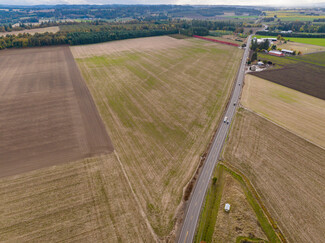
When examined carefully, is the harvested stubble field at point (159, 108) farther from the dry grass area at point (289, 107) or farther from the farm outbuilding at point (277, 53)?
the farm outbuilding at point (277, 53)

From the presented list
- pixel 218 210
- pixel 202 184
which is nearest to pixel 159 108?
pixel 202 184

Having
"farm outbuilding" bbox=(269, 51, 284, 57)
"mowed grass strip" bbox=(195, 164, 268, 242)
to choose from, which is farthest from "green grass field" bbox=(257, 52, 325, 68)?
"mowed grass strip" bbox=(195, 164, 268, 242)

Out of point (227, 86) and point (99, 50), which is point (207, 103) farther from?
point (99, 50)

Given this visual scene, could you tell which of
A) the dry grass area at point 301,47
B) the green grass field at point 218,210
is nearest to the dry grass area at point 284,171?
the green grass field at point 218,210

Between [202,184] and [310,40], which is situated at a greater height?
[310,40]

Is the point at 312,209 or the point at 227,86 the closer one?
the point at 312,209

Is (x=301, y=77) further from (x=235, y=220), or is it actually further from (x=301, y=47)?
(x=235, y=220)

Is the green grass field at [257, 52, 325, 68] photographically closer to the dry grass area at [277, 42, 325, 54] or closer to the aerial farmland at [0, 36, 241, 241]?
the dry grass area at [277, 42, 325, 54]

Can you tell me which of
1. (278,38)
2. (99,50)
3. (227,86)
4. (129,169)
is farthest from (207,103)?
(278,38)
